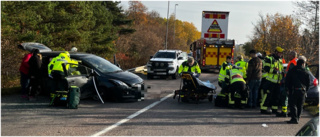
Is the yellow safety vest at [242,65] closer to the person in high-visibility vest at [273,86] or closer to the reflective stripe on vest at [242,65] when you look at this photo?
the reflective stripe on vest at [242,65]

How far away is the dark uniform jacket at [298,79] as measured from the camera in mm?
7996

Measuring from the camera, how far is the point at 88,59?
1087 centimetres

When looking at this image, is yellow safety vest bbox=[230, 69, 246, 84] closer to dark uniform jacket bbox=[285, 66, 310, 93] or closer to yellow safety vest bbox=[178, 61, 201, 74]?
yellow safety vest bbox=[178, 61, 201, 74]

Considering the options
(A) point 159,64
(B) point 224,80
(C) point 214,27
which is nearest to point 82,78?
(B) point 224,80

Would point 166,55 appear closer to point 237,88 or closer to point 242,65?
point 242,65

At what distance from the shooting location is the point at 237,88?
9711mm

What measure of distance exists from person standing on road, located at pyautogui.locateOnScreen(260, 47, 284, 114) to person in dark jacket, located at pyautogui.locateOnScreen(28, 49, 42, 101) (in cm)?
625

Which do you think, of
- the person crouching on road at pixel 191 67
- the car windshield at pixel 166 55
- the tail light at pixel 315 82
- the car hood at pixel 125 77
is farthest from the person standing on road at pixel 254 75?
the car windshield at pixel 166 55

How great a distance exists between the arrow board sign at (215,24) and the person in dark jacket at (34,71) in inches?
536

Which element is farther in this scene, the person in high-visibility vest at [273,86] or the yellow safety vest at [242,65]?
the yellow safety vest at [242,65]

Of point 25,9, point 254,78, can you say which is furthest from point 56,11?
point 254,78

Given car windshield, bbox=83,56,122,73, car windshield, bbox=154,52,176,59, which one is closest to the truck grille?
car windshield, bbox=154,52,176,59

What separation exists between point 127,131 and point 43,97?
16.2 feet

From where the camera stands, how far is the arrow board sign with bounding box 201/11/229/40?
72.8 ft
